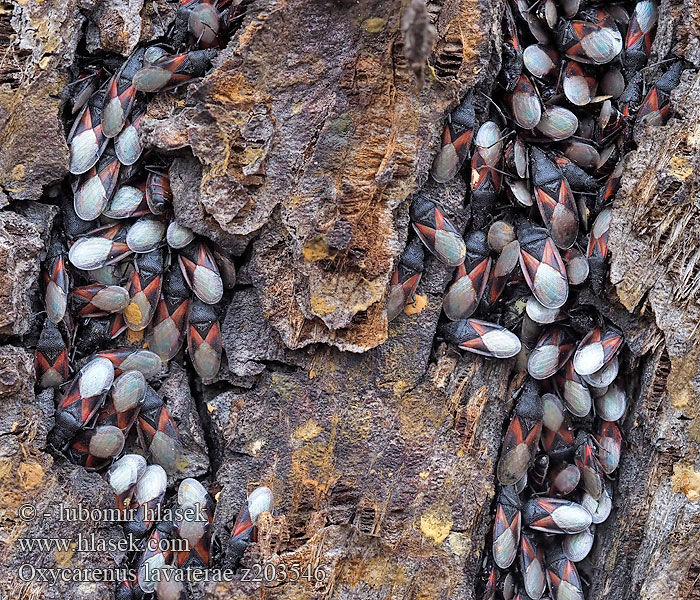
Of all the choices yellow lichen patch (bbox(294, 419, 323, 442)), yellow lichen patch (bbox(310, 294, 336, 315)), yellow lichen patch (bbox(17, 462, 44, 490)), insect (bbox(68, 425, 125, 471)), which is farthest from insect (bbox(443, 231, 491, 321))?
yellow lichen patch (bbox(17, 462, 44, 490))

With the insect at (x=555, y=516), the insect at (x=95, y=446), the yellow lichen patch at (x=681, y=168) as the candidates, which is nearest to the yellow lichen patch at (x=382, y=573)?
the insect at (x=555, y=516)

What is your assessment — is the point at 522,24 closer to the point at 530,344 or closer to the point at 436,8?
the point at 436,8

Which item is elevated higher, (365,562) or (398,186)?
(398,186)

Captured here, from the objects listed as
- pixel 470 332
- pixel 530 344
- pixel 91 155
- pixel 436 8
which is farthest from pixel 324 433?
pixel 436 8

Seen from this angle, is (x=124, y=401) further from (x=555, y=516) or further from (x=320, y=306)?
(x=555, y=516)

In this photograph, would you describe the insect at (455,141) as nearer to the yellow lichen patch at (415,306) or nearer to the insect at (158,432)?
the yellow lichen patch at (415,306)

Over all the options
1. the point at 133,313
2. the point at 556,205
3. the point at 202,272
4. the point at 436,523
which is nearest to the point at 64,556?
the point at 133,313
